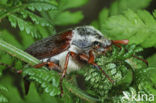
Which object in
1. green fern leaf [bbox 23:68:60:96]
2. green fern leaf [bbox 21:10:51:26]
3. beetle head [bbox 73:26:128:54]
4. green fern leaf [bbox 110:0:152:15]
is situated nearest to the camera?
green fern leaf [bbox 23:68:60:96]

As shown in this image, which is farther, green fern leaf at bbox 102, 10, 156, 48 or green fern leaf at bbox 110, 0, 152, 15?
green fern leaf at bbox 110, 0, 152, 15

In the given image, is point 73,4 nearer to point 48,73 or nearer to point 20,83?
point 20,83

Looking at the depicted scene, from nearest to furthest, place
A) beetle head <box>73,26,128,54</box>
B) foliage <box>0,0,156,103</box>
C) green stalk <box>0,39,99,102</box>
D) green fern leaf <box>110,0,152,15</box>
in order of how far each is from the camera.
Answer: foliage <box>0,0,156,103</box> < green stalk <box>0,39,99,102</box> < beetle head <box>73,26,128,54</box> < green fern leaf <box>110,0,152,15</box>

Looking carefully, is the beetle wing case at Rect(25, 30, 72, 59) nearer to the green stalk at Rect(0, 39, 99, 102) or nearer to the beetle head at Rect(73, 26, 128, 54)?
the beetle head at Rect(73, 26, 128, 54)

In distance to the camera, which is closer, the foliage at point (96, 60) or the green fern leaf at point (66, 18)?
the foliage at point (96, 60)

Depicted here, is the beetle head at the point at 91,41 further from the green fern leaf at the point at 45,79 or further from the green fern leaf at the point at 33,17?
the green fern leaf at the point at 45,79

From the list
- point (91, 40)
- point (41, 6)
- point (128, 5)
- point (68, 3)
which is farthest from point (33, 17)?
point (128, 5)

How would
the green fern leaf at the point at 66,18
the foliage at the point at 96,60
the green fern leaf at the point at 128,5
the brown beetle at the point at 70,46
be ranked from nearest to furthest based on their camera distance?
the foliage at the point at 96,60 < the brown beetle at the point at 70,46 < the green fern leaf at the point at 128,5 < the green fern leaf at the point at 66,18

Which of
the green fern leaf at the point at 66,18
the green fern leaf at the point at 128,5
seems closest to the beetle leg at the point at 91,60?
the green fern leaf at the point at 66,18

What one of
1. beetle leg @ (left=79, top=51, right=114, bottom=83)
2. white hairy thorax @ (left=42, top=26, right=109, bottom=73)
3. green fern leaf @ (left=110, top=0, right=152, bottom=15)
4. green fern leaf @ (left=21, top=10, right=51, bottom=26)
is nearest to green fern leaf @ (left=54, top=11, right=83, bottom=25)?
green fern leaf @ (left=110, top=0, right=152, bottom=15)

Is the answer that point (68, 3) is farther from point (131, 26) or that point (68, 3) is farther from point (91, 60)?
point (91, 60)
